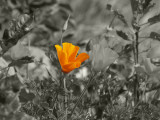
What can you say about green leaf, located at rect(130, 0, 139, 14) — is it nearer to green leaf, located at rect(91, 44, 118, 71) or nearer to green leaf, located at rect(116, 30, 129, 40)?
green leaf, located at rect(116, 30, 129, 40)

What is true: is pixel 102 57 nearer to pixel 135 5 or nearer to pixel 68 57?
pixel 68 57

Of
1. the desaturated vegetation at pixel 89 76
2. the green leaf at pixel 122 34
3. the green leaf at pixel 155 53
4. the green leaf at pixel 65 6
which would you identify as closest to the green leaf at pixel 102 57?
the desaturated vegetation at pixel 89 76

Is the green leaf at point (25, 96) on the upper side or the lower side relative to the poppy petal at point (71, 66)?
lower

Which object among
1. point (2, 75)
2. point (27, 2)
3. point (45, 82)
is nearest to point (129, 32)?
point (45, 82)

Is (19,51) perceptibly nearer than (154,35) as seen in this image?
Yes

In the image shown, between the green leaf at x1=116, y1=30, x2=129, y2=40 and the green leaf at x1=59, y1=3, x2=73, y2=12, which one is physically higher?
the green leaf at x1=59, y1=3, x2=73, y2=12

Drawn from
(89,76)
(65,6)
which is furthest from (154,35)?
(65,6)

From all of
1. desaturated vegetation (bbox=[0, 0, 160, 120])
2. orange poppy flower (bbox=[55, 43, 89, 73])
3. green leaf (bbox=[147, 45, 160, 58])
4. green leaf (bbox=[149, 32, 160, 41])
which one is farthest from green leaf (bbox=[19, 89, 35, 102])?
green leaf (bbox=[149, 32, 160, 41])

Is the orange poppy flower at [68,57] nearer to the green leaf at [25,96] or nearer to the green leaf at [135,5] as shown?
the green leaf at [25,96]
